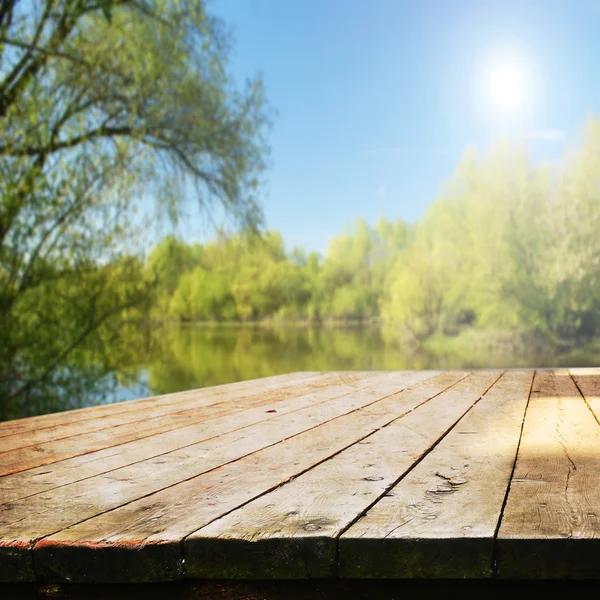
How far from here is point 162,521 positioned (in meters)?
0.81

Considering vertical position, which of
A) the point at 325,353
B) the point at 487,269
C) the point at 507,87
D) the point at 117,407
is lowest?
the point at 325,353

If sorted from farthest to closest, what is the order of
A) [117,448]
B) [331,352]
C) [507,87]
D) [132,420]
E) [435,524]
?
[507,87] → [331,352] → [132,420] → [117,448] → [435,524]

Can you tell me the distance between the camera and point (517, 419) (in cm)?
151

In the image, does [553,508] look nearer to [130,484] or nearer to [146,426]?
[130,484]

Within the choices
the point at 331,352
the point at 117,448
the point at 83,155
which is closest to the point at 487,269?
the point at 331,352

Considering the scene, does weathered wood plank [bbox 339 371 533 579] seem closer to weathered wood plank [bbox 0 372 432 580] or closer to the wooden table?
the wooden table

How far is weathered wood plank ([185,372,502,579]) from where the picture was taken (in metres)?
0.73

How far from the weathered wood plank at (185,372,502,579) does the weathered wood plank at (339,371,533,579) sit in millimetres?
23

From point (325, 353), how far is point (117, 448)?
14.5 m

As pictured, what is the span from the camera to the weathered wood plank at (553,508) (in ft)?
2.35

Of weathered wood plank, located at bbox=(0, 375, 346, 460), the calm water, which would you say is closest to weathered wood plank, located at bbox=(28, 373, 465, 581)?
weathered wood plank, located at bbox=(0, 375, 346, 460)

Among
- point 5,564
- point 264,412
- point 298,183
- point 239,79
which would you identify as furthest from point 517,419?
point 298,183

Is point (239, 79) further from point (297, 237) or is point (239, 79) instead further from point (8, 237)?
point (297, 237)

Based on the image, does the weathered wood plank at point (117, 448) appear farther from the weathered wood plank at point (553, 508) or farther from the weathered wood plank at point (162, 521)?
the weathered wood plank at point (553, 508)
